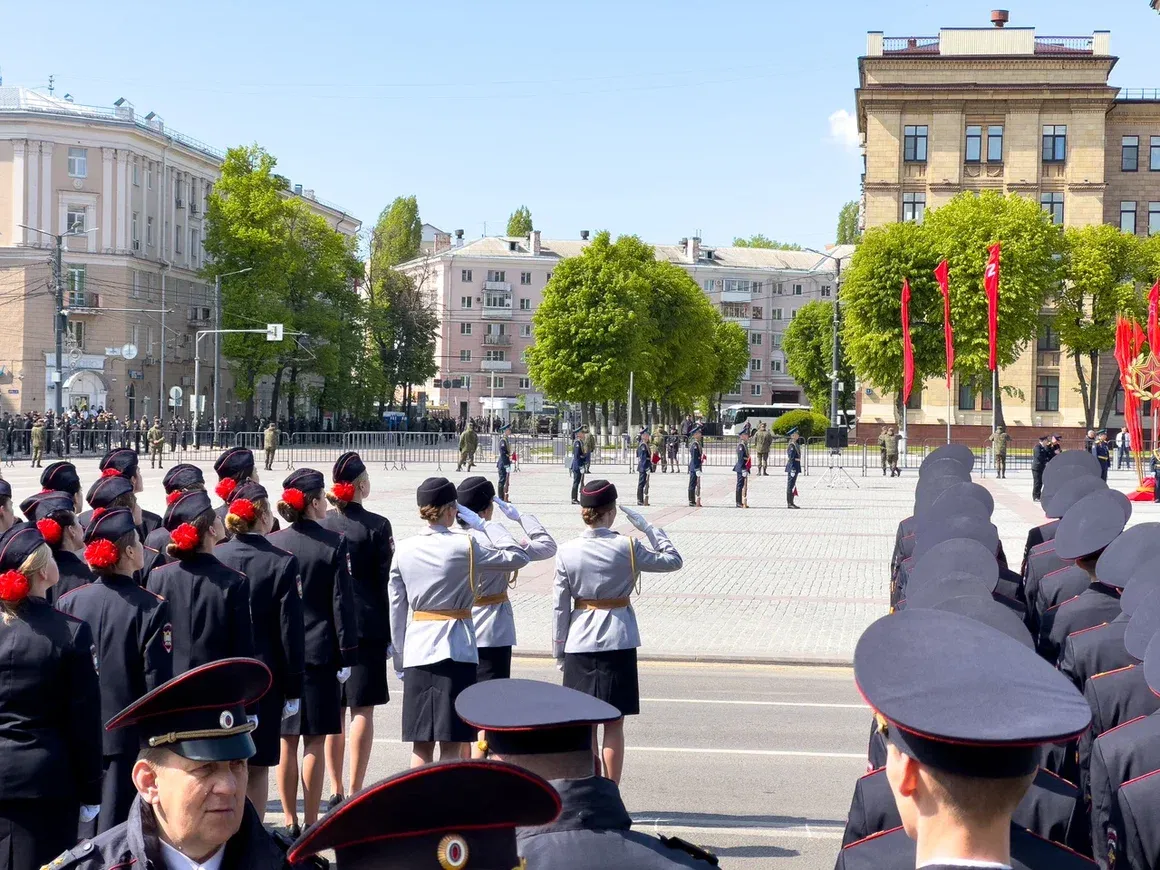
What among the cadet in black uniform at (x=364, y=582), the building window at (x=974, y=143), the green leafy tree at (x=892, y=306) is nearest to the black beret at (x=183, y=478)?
the cadet in black uniform at (x=364, y=582)

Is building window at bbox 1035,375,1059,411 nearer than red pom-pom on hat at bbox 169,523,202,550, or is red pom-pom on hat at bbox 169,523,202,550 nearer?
red pom-pom on hat at bbox 169,523,202,550

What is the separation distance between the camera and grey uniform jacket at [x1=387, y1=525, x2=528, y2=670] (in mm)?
7629

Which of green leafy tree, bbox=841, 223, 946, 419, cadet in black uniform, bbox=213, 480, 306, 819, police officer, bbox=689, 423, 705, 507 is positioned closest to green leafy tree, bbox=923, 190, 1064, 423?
green leafy tree, bbox=841, 223, 946, 419

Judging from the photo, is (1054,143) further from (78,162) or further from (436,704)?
(436,704)

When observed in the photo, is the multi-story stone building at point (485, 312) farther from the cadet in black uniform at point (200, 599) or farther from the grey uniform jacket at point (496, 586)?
the cadet in black uniform at point (200, 599)

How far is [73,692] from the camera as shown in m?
5.33

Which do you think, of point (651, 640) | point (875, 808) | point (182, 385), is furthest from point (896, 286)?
point (875, 808)

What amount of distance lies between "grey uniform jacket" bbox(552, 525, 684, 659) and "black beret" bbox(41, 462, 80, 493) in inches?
164

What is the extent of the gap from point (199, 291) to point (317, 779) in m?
77.5

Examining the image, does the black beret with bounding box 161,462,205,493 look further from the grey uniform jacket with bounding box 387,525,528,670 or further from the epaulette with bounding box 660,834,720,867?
the epaulette with bounding box 660,834,720,867

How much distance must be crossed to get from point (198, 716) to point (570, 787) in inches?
37.2

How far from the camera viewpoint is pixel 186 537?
686cm

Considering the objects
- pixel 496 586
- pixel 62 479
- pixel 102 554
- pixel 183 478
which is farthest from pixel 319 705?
pixel 62 479

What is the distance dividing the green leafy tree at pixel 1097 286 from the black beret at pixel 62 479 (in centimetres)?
6026
